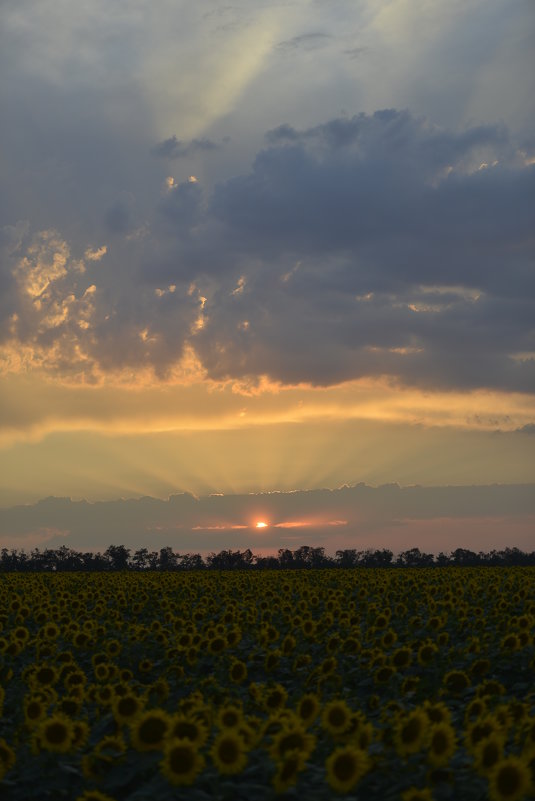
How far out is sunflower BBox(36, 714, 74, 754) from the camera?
10.6 meters

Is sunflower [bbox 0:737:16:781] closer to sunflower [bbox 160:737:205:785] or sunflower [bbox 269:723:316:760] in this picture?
sunflower [bbox 160:737:205:785]

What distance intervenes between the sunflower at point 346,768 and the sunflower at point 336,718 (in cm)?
120

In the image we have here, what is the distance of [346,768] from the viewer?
348 inches

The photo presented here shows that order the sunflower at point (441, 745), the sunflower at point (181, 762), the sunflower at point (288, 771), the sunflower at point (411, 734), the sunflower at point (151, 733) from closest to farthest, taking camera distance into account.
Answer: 1. the sunflower at point (288, 771)
2. the sunflower at point (181, 762)
3. the sunflower at point (441, 745)
4. the sunflower at point (411, 734)
5. the sunflower at point (151, 733)

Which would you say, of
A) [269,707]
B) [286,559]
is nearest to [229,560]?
[286,559]

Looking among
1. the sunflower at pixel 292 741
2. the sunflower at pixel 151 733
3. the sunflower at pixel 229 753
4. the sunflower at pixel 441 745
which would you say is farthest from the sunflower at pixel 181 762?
the sunflower at pixel 441 745

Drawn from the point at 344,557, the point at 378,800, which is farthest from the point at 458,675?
the point at 344,557

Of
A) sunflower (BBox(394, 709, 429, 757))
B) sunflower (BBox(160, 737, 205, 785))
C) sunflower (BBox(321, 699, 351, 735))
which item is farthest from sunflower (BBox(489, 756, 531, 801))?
sunflower (BBox(160, 737, 205, 785))

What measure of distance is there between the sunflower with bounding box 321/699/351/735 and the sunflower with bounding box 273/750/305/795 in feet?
4.77

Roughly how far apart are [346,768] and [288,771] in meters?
0.58

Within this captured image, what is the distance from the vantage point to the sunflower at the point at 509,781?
326 inches

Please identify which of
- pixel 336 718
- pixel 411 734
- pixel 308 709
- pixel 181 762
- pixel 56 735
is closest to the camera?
pixel 181 762

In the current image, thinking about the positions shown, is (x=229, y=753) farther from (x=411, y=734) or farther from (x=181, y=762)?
(x=411, y=734)

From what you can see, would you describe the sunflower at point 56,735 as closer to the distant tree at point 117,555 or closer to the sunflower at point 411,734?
the sunflower at point 411,734
